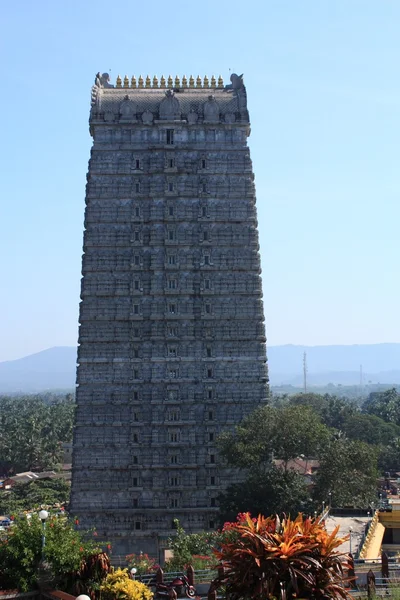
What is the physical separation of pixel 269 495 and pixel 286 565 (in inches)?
1092

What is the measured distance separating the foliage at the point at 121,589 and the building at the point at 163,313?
2922cm

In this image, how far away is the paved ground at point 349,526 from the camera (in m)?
45.3

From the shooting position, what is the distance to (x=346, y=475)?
46594 millimetres

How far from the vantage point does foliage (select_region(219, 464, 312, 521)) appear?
45344 millimetres

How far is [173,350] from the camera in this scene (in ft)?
175

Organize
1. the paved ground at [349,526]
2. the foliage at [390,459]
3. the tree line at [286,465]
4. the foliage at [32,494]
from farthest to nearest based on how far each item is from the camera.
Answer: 1. the foliage at [390,459]
2. the foliage at [32,494]
3. the tree line at [286,465]
4. the paved ground at [349,526]

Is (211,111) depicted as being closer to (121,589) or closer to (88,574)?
(88,574)

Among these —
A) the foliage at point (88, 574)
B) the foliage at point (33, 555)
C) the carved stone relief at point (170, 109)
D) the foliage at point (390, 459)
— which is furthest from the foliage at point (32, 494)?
the foliage at point (88, 574)

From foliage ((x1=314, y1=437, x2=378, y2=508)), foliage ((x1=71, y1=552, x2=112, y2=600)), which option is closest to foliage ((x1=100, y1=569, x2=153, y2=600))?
foliage ((x1=71, y1=552, x2=112, y2=600))

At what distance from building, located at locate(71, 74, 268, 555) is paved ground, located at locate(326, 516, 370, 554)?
22.0 feet

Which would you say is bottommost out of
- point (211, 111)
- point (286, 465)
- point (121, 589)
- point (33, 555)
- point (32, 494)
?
point (121, 589)

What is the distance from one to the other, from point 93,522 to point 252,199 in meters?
22.9

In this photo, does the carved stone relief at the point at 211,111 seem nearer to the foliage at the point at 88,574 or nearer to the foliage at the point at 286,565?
the foliage at the point at 88,574

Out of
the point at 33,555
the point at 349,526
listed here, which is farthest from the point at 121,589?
the point at 349,526
